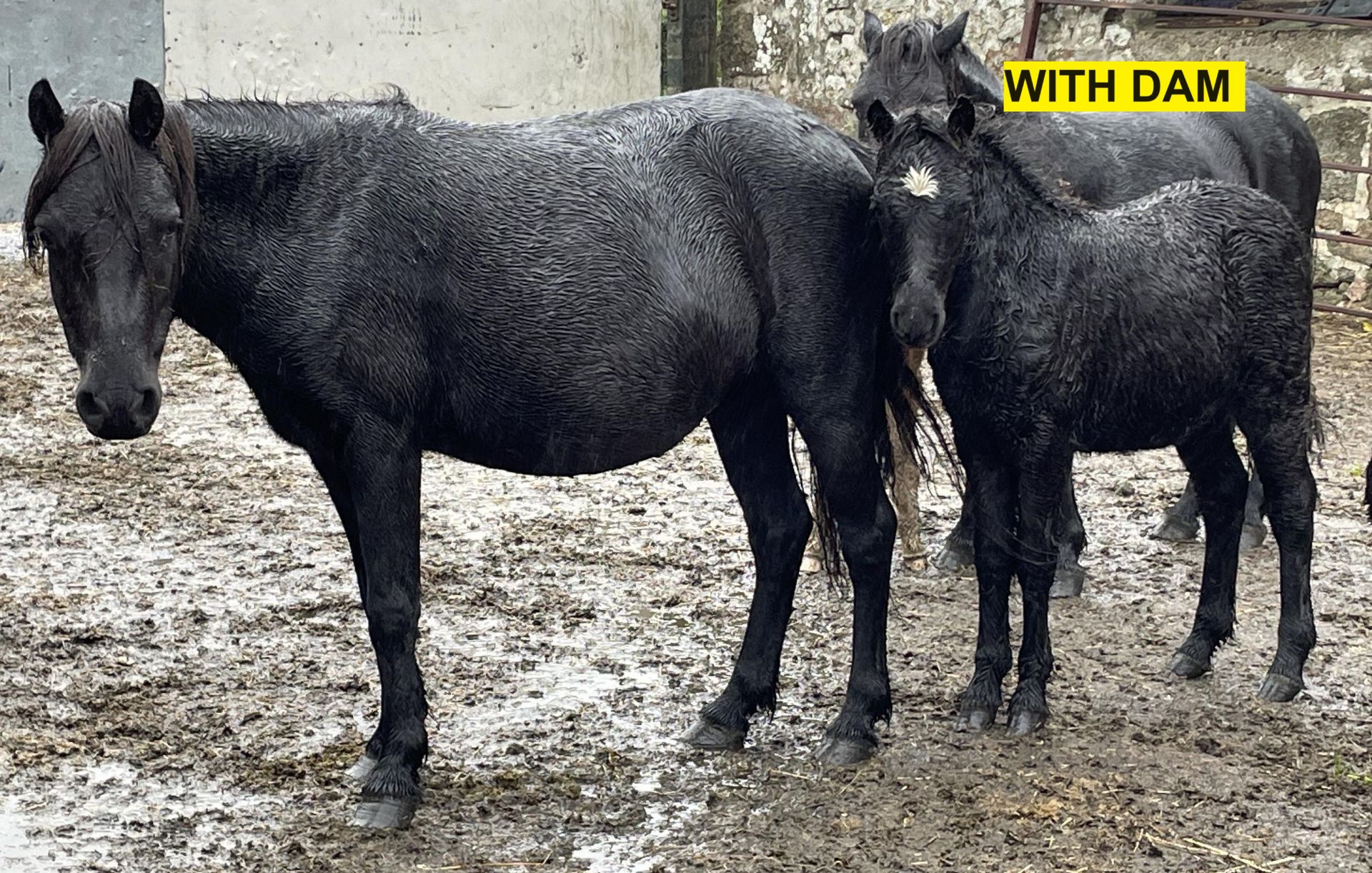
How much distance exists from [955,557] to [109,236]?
3.88 m

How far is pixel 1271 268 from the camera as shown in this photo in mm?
4828

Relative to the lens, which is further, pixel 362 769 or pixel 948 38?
pixel 948 38

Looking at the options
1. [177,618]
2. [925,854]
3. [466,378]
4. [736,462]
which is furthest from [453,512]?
[925,854]

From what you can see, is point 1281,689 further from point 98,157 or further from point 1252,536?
point 98,157

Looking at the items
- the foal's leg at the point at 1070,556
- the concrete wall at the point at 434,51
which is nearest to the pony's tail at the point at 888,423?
the foal's leg at the point at 1070,556

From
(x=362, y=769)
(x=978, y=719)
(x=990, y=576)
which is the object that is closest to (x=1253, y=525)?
(x=990, y=576)

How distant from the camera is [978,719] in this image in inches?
187

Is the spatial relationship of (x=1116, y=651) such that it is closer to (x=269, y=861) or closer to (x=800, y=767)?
(x=800, y=767)

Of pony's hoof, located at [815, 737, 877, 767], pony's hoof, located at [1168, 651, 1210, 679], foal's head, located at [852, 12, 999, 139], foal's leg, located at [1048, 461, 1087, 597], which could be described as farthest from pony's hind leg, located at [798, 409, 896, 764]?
foal's head, located at [852, 12, 999, 139]

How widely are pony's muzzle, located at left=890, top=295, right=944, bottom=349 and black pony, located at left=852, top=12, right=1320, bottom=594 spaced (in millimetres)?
975

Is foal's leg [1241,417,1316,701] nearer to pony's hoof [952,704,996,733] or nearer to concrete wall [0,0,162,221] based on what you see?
pony's hoof [952,704,996,733]

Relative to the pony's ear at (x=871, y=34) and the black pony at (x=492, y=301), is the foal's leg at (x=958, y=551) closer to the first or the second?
the black pony at (x=492, y=301)

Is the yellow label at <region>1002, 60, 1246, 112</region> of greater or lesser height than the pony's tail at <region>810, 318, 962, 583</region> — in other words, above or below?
above

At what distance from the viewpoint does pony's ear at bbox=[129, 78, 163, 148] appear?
3.47m
